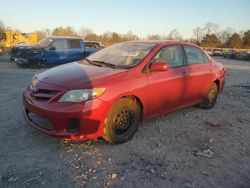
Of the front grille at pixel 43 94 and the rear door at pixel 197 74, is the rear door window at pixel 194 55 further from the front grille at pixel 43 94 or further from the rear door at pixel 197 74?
the front grille at pixel 43 94

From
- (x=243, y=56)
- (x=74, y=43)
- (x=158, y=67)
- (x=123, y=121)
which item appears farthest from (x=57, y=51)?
(x=243, y=56)

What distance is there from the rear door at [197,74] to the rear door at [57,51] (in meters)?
9.15

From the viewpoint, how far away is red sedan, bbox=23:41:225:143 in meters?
3.78

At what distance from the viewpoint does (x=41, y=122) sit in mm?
3979

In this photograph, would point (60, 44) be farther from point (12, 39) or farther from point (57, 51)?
point (12, 39)

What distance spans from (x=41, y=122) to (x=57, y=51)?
1037 centimetres

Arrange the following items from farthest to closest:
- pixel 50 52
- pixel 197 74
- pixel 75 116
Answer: pixel 50 52
pixel 197 74
pixel 75 116

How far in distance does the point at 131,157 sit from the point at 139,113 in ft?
2.82

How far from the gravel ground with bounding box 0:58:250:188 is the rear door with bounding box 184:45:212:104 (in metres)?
0.60

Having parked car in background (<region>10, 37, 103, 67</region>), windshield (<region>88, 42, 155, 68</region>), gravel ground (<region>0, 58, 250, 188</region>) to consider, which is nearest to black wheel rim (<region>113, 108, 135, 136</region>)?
gravel ground (<region>0, 58, 250, 188</region>)

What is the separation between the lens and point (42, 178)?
3.22 meters

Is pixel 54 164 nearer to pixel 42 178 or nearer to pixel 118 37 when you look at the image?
pixel 42 178

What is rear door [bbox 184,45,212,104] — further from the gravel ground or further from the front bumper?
the front bumper

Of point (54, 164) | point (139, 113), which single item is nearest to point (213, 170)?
point (139, 113)
